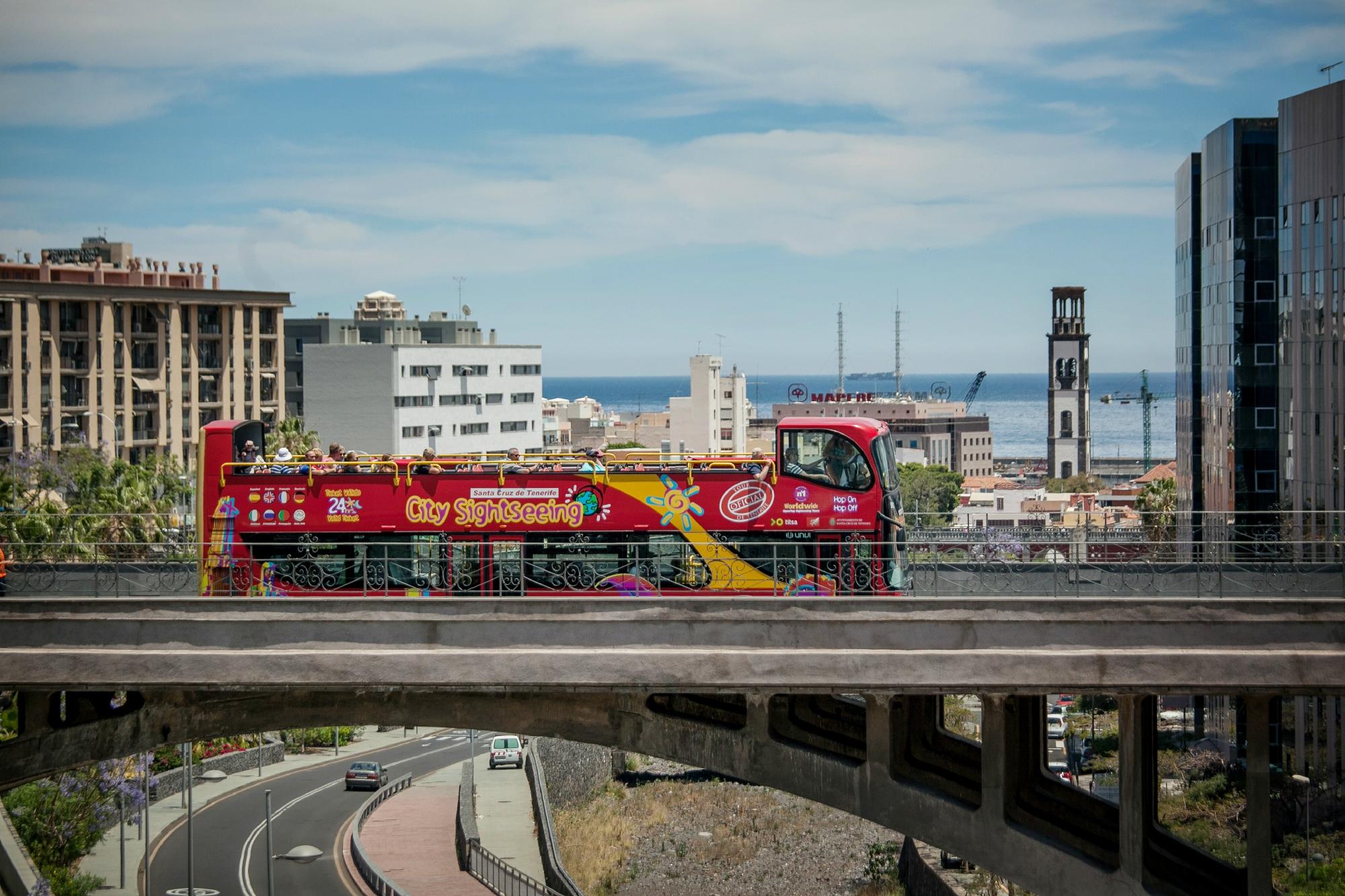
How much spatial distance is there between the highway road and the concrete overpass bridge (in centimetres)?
2748

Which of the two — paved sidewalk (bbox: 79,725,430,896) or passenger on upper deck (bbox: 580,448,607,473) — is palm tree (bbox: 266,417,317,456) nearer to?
paved sidewalk (bbox: 79,725,430,896)

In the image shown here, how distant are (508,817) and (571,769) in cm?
598

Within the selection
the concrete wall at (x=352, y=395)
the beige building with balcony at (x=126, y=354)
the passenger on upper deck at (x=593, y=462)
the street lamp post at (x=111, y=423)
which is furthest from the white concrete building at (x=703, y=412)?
the passenger on upper deck at (x=593, y=462)

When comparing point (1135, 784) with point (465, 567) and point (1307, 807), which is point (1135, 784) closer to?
point (465, 567)

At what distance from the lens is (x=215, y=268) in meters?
105

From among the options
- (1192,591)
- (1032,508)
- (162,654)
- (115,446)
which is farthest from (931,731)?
(1032,508)

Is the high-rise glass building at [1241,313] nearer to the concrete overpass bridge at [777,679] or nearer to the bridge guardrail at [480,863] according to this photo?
the bridge guardrail at [480,863]

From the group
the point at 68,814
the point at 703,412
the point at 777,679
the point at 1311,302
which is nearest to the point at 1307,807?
the point at 1311,302

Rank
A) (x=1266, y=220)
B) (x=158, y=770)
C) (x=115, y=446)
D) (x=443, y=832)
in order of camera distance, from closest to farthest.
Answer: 1. (x=1266, y=220)
2. (x=443, y=832)
3. (x=158, y=770)
4. (x=115, y=446)

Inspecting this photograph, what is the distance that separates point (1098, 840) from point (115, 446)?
3464 inches

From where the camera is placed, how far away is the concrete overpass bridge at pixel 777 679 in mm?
18922

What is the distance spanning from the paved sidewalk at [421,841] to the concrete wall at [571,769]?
413 centimetres

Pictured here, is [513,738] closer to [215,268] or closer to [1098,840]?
[1098,840]

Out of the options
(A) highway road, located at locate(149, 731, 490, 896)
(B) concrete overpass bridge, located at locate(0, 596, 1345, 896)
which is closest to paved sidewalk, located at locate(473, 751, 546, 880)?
(A) highway road, located at locate(149, 731, 490, 896)
